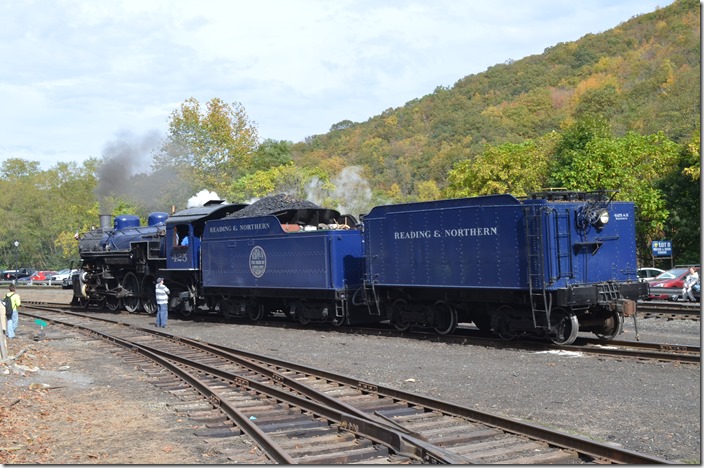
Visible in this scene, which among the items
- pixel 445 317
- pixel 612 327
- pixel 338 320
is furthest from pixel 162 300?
pixel 612 327

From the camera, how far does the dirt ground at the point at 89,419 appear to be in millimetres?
7590

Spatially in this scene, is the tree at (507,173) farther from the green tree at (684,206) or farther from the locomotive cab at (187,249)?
the locomotive cab at (187,249)

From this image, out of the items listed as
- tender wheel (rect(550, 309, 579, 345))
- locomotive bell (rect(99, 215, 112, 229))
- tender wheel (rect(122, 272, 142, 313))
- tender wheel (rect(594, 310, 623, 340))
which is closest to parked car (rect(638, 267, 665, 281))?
tender wheel (rect(594, 310, 623, 340))

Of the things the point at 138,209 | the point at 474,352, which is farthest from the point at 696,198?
the point at 138,209

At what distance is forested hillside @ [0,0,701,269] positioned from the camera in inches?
1529

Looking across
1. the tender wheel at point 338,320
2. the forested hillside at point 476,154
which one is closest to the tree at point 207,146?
the forested hillside at point 476,154

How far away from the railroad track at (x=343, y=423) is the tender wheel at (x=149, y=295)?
13.4 m

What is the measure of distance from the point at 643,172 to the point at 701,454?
35.2 meters

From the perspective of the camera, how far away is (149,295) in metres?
26.8

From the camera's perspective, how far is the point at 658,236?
39.7 metres

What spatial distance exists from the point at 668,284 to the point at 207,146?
33.5 metres

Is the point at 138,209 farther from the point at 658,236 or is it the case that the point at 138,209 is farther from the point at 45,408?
the point at 45,408

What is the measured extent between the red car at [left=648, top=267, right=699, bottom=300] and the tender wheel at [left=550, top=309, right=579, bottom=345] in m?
13.2

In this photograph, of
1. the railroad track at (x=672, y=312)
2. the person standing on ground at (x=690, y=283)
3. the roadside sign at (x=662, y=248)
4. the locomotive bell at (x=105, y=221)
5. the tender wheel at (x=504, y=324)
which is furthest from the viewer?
the locomotive bell at (x=105, y=221)
